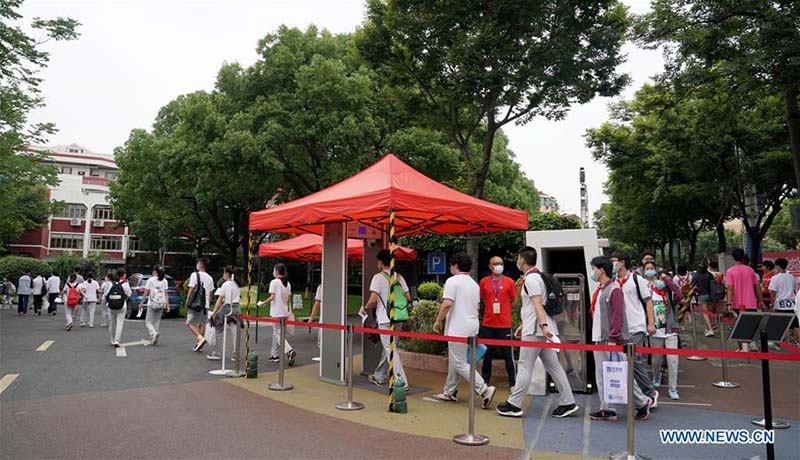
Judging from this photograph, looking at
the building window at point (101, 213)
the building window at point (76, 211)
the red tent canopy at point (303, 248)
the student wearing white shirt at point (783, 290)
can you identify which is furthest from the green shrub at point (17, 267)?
the student wearing white shirt at point (783, 290)

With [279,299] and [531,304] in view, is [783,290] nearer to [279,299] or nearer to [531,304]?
[531,304]

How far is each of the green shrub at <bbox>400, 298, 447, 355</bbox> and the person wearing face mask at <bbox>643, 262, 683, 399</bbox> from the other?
11.1 feet

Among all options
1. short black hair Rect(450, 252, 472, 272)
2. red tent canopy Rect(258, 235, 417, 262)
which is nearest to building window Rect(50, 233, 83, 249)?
red tent canopy Rect(258, 235, 417, 262)

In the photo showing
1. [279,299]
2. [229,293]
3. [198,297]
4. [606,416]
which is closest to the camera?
[606,416]

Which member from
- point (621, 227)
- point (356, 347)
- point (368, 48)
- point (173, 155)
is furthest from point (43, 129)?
point (621, 227)

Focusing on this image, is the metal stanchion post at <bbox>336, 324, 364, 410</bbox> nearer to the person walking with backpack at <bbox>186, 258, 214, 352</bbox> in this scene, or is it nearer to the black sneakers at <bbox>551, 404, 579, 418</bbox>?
the black sneakers at <bbox>551, 404, 579, 418</bbox>

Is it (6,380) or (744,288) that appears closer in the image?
(6,380)

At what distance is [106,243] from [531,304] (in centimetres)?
6676

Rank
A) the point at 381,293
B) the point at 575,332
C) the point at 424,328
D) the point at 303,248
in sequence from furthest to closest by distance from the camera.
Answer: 1. the point at 303,248
2. the point at 424,328
3. the point at 575,332
4. the point at 381,293

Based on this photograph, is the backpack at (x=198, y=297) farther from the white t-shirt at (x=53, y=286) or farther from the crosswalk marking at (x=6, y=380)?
the white t-shirt at (x=53, y=286)

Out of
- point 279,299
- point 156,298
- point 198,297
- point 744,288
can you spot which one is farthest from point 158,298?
point 744,288

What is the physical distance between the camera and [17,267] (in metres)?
34.7

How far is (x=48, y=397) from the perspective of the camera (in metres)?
7.28

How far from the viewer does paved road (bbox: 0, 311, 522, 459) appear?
5.18 meters
